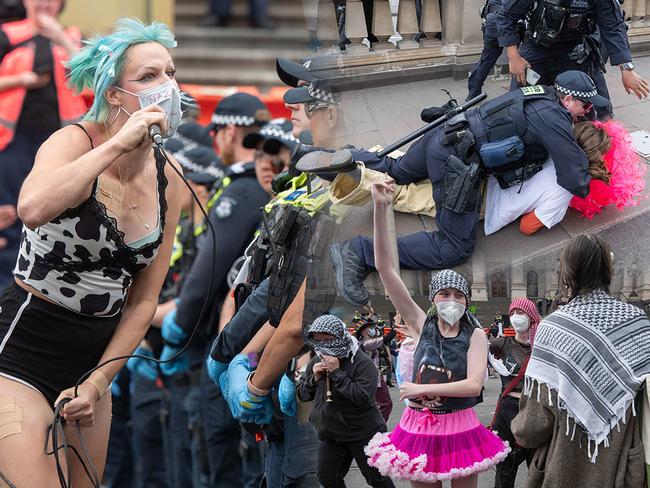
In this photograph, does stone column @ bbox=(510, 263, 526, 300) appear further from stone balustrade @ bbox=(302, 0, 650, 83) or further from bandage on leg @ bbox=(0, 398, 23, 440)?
bandage on leg @ bbox=(0, 398, 23, 440)

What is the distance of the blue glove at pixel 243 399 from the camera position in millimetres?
3814

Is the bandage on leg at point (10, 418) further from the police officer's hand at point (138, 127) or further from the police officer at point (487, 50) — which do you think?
the police officer at point (487, 50)

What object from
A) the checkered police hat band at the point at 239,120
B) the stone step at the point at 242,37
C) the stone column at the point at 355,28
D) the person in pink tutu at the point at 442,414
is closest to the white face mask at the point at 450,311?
the person in pink tutu at the point at 442,414

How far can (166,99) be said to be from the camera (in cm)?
333

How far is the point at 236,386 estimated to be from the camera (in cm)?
389

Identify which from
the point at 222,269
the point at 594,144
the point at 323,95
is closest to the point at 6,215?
the point at 222,269

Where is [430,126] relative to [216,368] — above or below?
above

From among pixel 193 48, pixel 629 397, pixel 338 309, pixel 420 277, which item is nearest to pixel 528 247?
pixel 420 277

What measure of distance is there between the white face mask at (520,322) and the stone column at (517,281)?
126mm

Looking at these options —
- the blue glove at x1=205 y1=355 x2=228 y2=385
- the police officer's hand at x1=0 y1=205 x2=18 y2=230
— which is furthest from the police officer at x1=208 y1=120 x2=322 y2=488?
the police officer's hand at x1=0 y1=205 x2=18 y2=230

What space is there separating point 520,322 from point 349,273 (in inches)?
22.5

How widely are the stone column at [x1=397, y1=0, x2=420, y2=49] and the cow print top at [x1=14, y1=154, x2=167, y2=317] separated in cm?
91

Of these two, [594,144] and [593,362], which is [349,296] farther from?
[593,362]

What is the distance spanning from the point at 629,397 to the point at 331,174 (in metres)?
1.26
